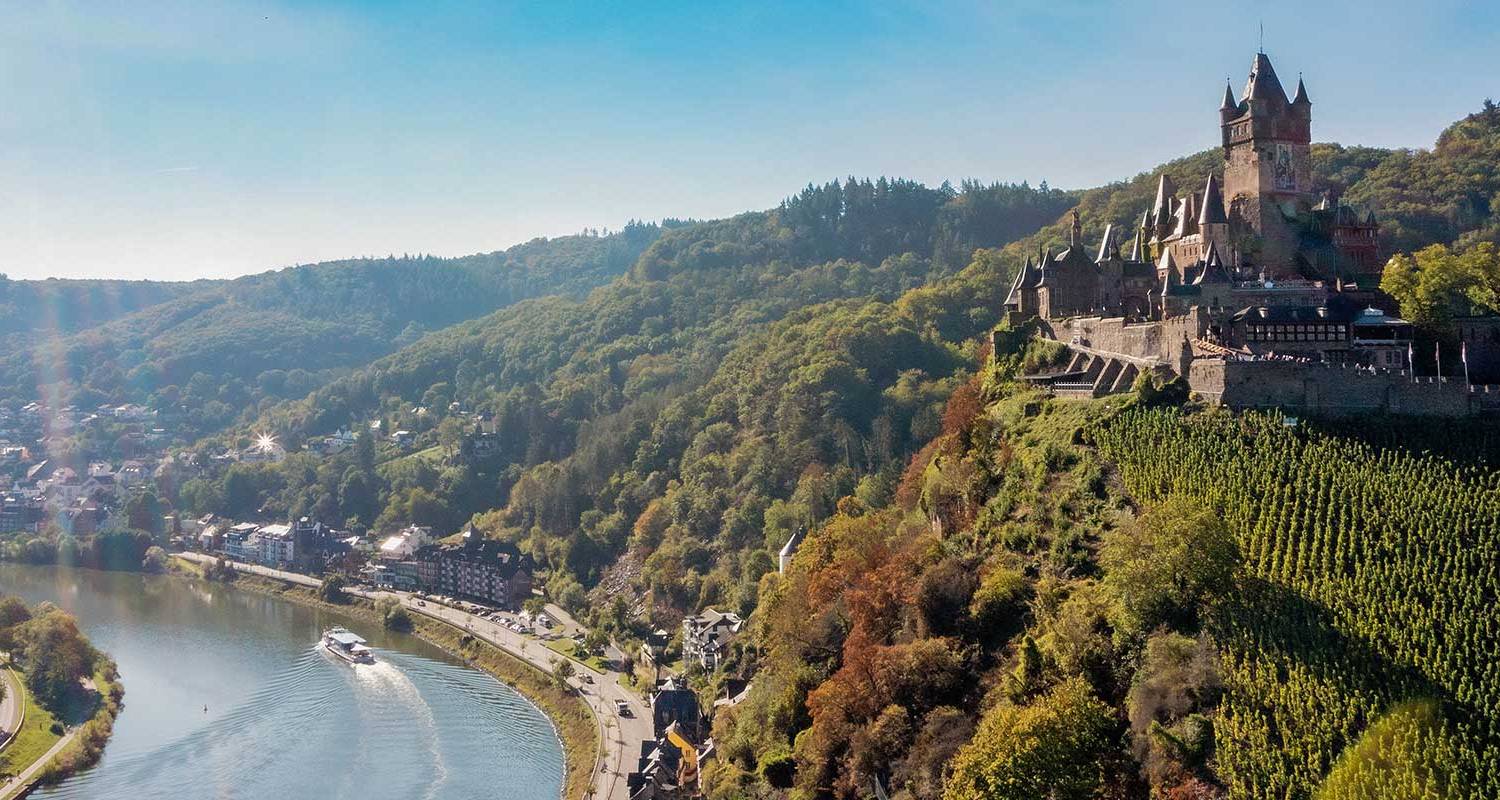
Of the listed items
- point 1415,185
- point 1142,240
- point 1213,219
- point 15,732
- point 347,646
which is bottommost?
point 347,646

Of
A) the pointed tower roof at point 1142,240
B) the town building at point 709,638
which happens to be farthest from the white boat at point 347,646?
the pointed tower roof at point 1142,240

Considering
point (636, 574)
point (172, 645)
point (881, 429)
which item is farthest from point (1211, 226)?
point (172, 645)

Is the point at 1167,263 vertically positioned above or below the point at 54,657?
above

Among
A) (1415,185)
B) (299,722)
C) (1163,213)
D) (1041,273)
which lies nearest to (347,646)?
(299,722)

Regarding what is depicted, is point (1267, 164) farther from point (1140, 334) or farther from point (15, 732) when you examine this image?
point (15, 732)

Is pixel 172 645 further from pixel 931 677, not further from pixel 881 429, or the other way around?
pixel 931 677

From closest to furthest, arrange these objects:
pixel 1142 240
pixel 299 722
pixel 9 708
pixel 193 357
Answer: pixel 1142 240 < pixel 9 708 < pixel 299 722 < pixel 193 357

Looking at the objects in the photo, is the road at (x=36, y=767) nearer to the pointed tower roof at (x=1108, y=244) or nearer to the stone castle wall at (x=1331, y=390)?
the stone castle wall at (x=1331, y=390)

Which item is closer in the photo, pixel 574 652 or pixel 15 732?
pixel 15 732

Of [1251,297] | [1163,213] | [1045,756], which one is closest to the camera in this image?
[1045,756]
